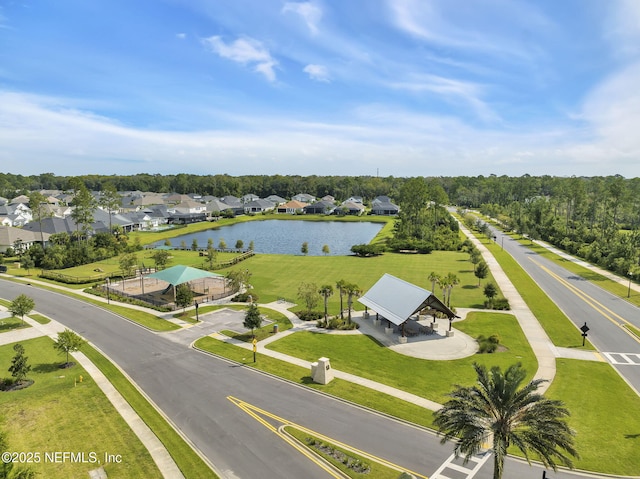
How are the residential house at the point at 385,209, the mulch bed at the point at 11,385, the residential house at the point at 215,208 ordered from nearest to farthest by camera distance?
the mulch bed at the point at 11,385, the residential house at the point at 215,208, the residential house at the point at 385,209

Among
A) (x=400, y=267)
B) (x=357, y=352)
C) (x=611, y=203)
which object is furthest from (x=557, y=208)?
(x=357, y=352)

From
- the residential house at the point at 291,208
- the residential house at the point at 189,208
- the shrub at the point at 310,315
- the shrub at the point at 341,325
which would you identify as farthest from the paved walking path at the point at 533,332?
the residential house at the point at 291,208

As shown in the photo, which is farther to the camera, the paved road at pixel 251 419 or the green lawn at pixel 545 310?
the green lawn at pixel 545 310

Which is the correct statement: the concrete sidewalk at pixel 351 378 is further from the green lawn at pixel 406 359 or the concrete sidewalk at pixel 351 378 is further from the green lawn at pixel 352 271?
the green lawn at pixel 352 271

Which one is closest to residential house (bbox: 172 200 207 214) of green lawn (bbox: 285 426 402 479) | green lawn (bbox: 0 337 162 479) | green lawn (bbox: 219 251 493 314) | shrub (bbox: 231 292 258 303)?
green lawn (bbox: 219 251 493 314)

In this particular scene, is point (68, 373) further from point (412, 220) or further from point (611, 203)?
point (611, 203)

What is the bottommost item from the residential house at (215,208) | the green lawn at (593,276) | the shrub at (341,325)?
the shrub at (341,325)

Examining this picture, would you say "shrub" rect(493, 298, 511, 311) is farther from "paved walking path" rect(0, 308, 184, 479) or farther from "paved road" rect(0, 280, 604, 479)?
"paved walking path" rect(0, 308, 184, 479)
